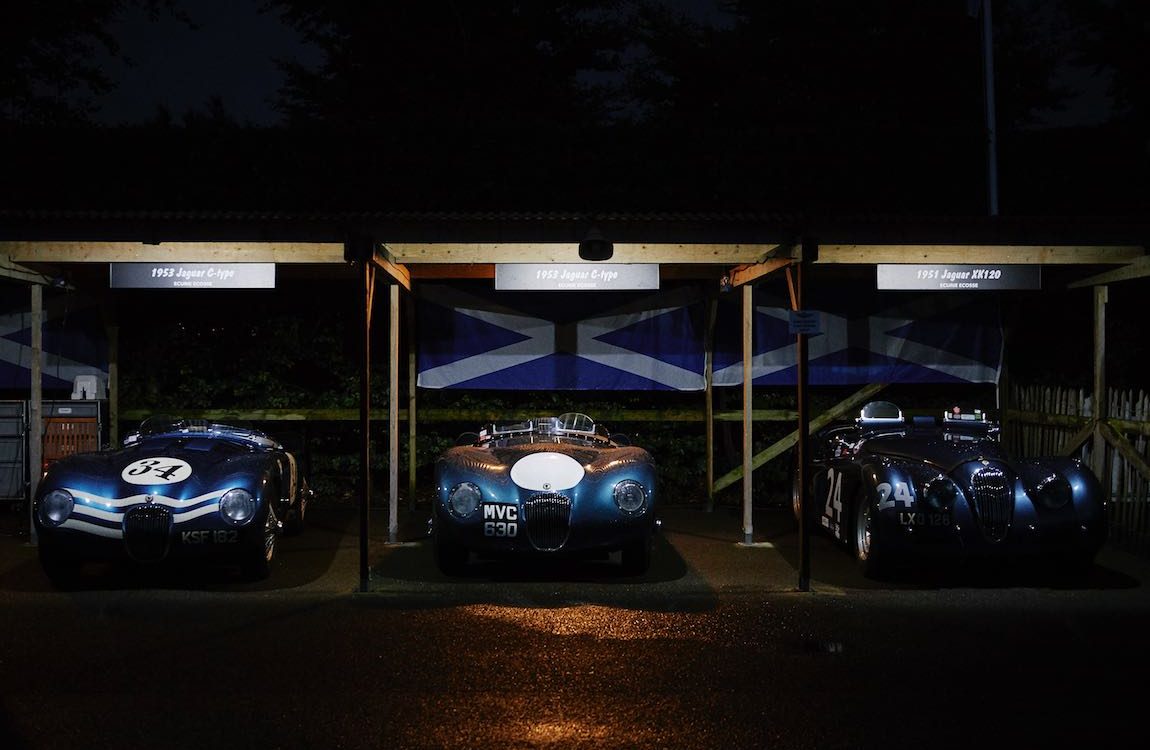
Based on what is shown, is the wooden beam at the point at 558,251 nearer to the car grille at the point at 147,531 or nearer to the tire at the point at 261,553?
the tire at the point at 261,553

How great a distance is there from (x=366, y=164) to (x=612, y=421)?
8081 millimetres

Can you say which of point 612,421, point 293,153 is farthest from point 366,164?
point 612,421

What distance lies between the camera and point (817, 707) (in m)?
5.07

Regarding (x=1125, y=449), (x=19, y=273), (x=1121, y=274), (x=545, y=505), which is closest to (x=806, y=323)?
(x=545, y=505)

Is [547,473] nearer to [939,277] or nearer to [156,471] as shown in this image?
[156,471]

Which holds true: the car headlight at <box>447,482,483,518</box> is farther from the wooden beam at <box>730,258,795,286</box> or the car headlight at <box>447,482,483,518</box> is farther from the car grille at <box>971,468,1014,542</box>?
the car grille at <box>971,468,1014,542</box>

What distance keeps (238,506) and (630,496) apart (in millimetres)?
3090

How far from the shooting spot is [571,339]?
43.8 feet

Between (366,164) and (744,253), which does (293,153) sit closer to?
(366,164)

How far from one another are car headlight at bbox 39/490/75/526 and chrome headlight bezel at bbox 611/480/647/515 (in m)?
4.19

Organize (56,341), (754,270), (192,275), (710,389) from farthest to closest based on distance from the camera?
(710,389) < (56,341) < (754,270) < (192,275)

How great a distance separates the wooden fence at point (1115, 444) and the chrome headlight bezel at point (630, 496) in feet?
17.1

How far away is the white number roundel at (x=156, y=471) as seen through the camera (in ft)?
26.1

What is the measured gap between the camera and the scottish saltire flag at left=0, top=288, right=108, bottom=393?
1295 centimetres
